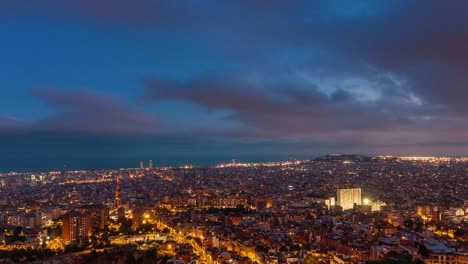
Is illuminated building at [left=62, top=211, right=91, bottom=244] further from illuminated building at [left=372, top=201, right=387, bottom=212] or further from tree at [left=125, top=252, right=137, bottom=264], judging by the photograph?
illuminated building at [left=372, top=201, right=387, bottom=212]

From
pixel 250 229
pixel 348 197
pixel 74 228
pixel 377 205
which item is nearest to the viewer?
pixel 250 229

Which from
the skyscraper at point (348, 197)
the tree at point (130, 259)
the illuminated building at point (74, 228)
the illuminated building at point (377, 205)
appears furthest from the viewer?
the skyscraper at point (348, 197)

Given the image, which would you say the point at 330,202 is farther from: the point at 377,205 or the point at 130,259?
the point at 130,259

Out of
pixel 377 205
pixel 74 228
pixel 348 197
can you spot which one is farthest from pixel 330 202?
pixel 74 228

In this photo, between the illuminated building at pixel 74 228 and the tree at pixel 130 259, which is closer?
the tree at pixel 130 259

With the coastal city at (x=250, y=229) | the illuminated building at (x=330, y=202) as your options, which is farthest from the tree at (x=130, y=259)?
the illuminated building at (x=330, y=202)

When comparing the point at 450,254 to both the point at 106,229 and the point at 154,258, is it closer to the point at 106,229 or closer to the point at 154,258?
the point at 154,258

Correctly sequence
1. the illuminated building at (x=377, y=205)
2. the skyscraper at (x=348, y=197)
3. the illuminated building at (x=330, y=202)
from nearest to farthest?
the illuminated building at (x=377, y=205)
the illuminated building at (x=330, y=202)
the skyscraper at (x=348, y=197)

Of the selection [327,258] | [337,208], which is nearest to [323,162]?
[337,208]

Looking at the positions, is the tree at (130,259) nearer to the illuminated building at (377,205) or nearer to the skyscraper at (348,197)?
the illuminated building at (377,205)

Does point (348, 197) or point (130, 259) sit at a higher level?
point (348, 197)
